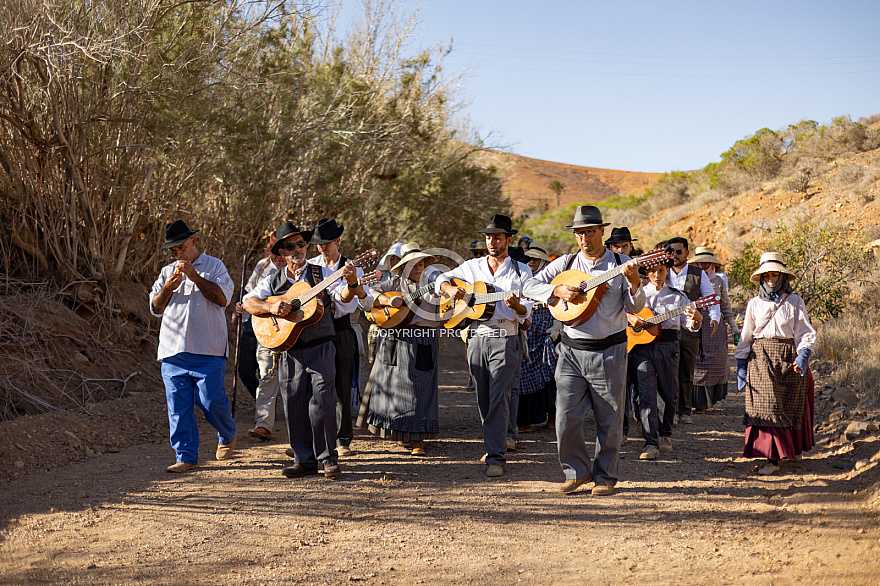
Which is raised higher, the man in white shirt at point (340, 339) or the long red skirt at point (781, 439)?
the man in white shirt at point (340, 339)

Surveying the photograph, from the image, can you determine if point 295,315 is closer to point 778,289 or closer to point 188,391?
point 188,391

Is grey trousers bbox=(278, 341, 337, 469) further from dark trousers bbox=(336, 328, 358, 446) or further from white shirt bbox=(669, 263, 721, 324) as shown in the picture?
white shirt bbox=(669, 263, 721, 324)

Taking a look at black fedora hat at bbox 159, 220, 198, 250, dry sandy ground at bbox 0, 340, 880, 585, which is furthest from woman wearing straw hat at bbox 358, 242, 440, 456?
black fedora hat at bbox 159, 220, 198, 250

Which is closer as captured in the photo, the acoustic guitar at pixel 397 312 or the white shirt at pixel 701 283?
the acoustic guitar at pixel 397 312

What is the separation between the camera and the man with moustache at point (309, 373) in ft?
19.1

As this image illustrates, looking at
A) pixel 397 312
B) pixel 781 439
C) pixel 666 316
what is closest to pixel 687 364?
pixel 666 316

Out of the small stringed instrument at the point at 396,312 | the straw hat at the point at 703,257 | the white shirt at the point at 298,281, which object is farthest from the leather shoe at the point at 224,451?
the straw hat at the point at 703,257

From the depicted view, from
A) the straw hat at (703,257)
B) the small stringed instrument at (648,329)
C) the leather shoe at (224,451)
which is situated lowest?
the leather shoe at (224,451)

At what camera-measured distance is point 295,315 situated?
5852 millimetres

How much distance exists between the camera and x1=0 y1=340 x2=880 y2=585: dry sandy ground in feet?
13.2

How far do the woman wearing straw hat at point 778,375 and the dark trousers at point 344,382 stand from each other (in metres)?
3.63

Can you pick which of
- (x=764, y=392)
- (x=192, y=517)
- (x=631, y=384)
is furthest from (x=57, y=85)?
(x=764, y=392)

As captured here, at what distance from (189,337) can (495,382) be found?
2.64 m

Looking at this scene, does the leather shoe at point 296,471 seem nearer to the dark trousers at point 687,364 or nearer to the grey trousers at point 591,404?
the grey trousers at point 591,404
